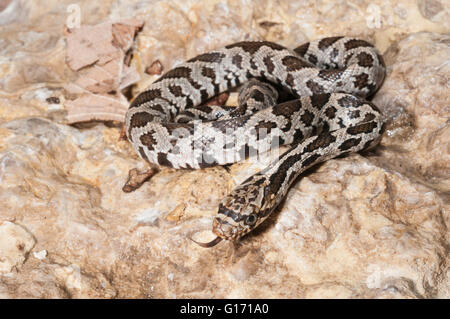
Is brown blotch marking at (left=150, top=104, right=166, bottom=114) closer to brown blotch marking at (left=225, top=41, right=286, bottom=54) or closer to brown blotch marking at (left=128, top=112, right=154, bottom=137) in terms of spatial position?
brown blotch marking at (left=128, top=112, right=154, bottom=137)

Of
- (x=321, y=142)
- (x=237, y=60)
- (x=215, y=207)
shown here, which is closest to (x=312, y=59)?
(x=237, y=60)

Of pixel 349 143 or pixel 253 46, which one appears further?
pixel 253 46

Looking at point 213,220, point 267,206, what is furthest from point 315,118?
point 213,220

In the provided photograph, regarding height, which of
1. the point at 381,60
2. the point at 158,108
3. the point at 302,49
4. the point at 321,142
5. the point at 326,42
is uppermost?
the point at 381,60

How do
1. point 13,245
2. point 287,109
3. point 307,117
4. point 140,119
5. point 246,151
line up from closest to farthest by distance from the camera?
point 13,245, point 246,151, point 287,109, point 307,117, point 140,119

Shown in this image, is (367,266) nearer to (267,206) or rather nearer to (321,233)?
(321,233)

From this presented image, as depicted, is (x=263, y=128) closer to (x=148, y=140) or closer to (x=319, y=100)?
(x=319, y=100)

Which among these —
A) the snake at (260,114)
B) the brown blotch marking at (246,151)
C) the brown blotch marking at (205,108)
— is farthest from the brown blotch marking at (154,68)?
the brown blotch marking at (246,151)
